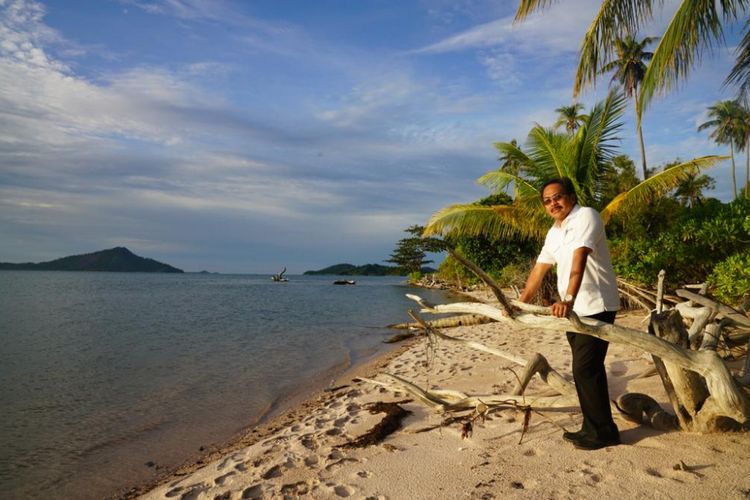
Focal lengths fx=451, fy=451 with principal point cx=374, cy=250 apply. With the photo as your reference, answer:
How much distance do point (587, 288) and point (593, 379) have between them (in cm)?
68

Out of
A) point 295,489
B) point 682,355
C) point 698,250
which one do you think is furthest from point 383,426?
point 698,250

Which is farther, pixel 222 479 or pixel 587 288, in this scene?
pixel 222 479

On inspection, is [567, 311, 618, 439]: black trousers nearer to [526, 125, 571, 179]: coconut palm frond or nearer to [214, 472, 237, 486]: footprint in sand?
[214, 472, 237, 486]: footprint in sand

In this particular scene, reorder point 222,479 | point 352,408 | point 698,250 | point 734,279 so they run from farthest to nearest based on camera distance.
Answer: point 698,250
point 734,279
point 352,408
point 222,479

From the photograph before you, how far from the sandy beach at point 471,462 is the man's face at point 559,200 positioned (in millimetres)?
1797

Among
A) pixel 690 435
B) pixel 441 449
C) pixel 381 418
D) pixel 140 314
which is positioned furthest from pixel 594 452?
pixel 140 314

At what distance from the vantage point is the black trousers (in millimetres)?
3223

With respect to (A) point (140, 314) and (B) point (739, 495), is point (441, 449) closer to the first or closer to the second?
(B) point (739, 495)

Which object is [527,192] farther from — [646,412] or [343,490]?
[343,490]

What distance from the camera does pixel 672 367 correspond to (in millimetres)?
3410

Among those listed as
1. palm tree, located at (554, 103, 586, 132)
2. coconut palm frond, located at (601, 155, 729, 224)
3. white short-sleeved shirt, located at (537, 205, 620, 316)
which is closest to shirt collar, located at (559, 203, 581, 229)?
white short-sleeved shirt, located at (537, 205, 620, 316)

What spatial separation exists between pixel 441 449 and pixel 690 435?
6.21 feet

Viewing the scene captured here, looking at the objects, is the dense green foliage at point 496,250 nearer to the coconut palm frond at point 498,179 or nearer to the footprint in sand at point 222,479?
the coconut palm frond at point 498,179

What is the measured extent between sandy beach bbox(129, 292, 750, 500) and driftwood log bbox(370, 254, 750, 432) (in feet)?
0.46
